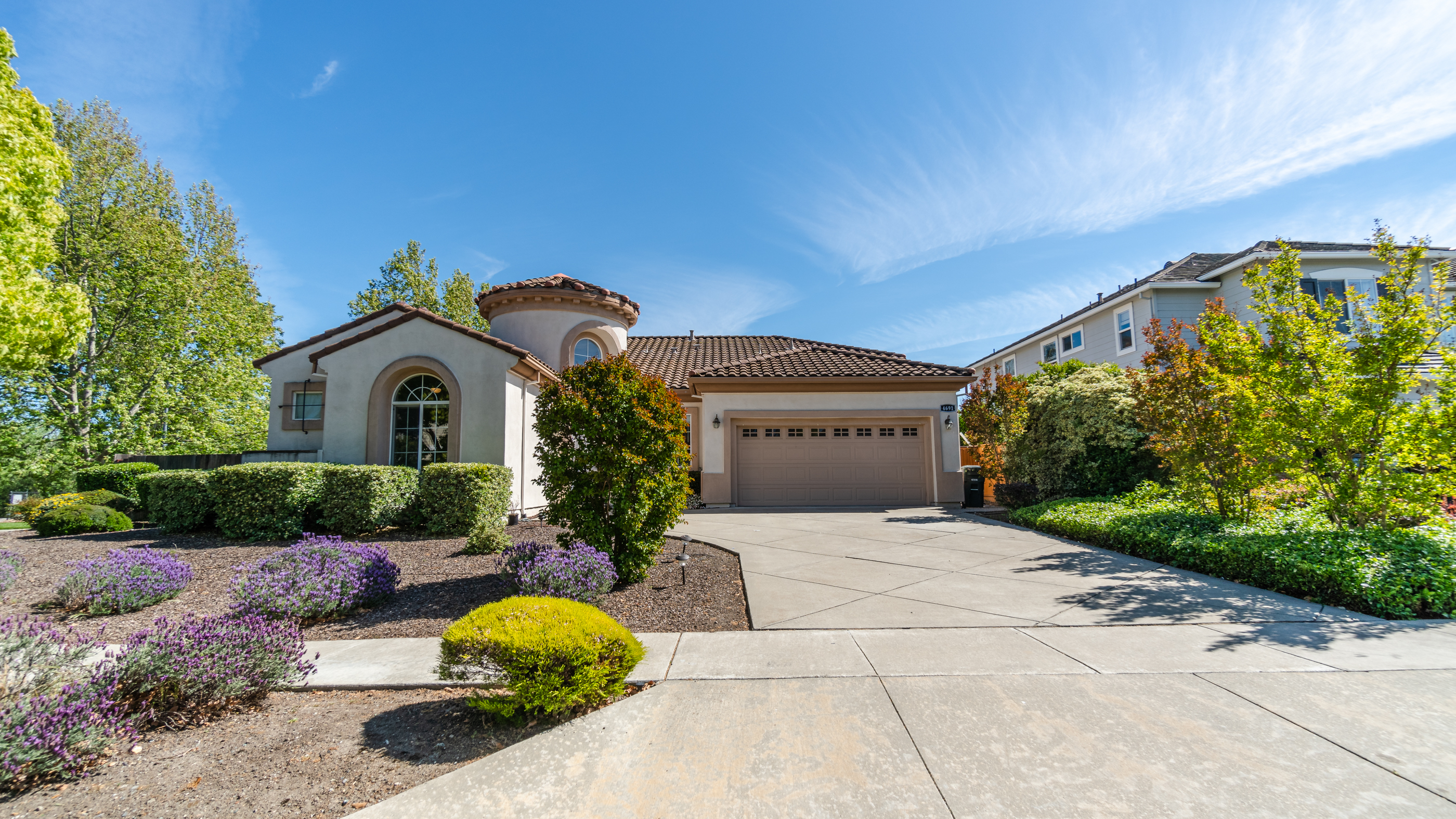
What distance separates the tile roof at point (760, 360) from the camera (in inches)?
617

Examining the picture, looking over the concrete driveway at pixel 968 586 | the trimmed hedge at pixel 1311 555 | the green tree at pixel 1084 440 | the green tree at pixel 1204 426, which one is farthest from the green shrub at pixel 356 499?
the green tree at pixel 1084 440

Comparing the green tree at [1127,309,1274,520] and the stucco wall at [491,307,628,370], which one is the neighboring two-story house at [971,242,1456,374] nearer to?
the green tree at [1127,309,1274,520]

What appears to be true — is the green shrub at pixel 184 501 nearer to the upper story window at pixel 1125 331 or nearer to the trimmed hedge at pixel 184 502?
the trimmed hedge at pixel 184 502

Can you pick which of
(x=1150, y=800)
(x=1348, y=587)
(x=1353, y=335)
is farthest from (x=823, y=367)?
(x=1150, y=800)

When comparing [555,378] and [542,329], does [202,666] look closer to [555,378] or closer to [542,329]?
[555,378]

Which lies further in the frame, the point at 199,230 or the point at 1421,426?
the point at 199,230

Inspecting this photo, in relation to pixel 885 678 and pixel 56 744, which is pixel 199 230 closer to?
pixel 56 744

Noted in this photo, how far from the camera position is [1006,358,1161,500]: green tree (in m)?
11.7

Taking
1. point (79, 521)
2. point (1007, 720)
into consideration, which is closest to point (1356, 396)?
point (1007, 720)

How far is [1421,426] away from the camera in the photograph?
636 cm

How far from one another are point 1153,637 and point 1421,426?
16.3 ft

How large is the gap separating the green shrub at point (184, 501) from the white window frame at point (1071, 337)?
27077mm

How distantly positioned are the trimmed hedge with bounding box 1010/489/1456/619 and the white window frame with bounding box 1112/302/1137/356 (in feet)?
44.3

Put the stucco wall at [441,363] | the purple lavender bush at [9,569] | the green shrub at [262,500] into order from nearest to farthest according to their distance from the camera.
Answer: the purple lavender bush at [9,569]
the green shrub at [262,500]
the stucco wall at [441,363]
